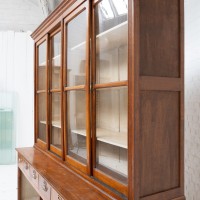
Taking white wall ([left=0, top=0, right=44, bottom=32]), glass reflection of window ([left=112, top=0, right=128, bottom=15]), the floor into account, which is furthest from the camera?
white wall ([left=0, top=0, right=44, bottom=32])

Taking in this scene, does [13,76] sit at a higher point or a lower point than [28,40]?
lower

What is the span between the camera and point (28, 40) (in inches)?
185

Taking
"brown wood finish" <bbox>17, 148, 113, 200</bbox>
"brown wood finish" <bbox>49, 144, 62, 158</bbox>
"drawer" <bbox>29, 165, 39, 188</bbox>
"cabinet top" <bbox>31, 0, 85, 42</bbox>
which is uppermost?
"cabinet top" <bbox>31, 0, 85, 42</bbox>

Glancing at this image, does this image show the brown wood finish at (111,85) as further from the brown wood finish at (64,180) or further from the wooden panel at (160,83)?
the brown wood finish at (64,180)

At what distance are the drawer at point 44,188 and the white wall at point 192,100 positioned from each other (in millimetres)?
996

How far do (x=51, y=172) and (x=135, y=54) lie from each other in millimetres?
1173

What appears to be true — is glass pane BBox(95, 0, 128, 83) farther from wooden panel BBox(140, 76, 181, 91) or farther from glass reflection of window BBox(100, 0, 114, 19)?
wooden panel BBox(140, 76, 181, 91)

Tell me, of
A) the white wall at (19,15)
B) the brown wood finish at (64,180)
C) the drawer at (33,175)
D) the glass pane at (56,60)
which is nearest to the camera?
the brown wood finish at (64,180)

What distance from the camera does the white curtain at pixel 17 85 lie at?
4.61 meters

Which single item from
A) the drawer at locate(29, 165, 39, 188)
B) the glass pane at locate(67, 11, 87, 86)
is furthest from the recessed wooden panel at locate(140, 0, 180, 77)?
the drawer at locate(29, 165, 39, 188)

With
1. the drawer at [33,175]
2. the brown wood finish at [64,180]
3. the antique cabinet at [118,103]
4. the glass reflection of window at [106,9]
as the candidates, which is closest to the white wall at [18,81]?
the brown wood finish at [64,180]

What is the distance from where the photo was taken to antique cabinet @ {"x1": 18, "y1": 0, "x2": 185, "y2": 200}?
1.22 metres

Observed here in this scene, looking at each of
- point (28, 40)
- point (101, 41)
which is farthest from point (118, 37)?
point (28, 40)

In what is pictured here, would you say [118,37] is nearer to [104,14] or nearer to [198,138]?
[104,14]
